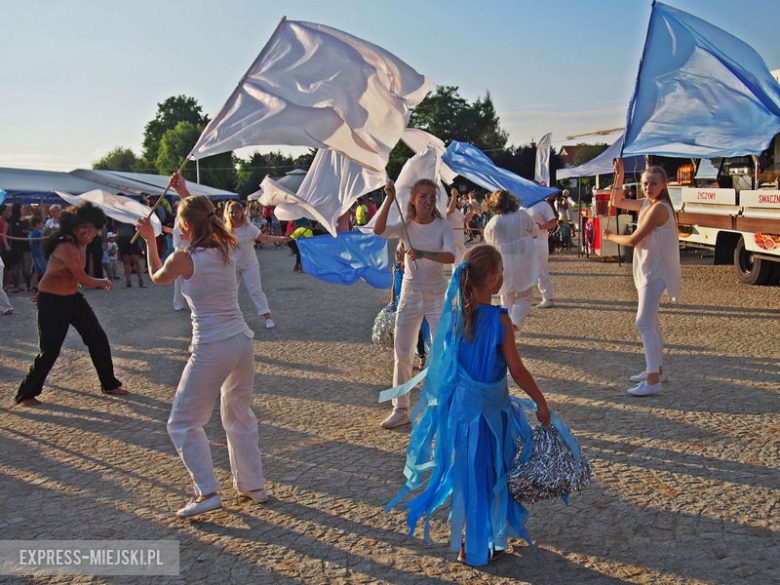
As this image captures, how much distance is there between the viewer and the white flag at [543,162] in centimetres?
1346

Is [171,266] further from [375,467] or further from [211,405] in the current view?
[375,467]

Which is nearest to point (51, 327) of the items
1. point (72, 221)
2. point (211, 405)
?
point (72, 221)

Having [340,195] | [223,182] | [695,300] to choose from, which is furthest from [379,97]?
[223,182]

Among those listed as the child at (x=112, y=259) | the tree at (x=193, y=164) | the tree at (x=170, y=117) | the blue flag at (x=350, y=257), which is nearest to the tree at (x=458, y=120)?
the tree at (x=193, y=164)

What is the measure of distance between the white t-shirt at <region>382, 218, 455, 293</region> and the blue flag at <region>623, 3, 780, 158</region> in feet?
7.88

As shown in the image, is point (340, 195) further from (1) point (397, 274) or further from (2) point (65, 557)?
(2) point (65, 557)

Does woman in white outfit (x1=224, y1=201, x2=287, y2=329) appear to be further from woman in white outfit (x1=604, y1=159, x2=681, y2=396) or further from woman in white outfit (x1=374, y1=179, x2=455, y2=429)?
woman in white outfit (x1=604, y1=159, x2=681, y2=396)

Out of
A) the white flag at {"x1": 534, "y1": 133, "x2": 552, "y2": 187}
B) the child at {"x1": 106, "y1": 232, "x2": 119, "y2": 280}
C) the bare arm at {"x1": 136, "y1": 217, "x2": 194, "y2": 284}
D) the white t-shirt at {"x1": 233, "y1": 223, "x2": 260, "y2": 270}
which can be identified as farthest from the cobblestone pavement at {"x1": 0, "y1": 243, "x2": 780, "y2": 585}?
the child at {"x1": 106, "y1": 232, "x2": 119, "y2": 280}

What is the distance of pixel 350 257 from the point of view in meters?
8.29

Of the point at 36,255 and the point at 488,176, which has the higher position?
the point at 488,176

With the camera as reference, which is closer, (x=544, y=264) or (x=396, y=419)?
(x=396, y=419)

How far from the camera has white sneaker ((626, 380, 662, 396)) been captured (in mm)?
6047

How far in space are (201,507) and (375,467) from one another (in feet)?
3.92

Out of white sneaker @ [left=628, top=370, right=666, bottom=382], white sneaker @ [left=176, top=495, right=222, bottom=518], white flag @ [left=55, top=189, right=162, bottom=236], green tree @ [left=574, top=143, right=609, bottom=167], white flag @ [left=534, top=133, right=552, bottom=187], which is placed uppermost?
green tree @ [left=574, top=143, right=609, bottom=167]
